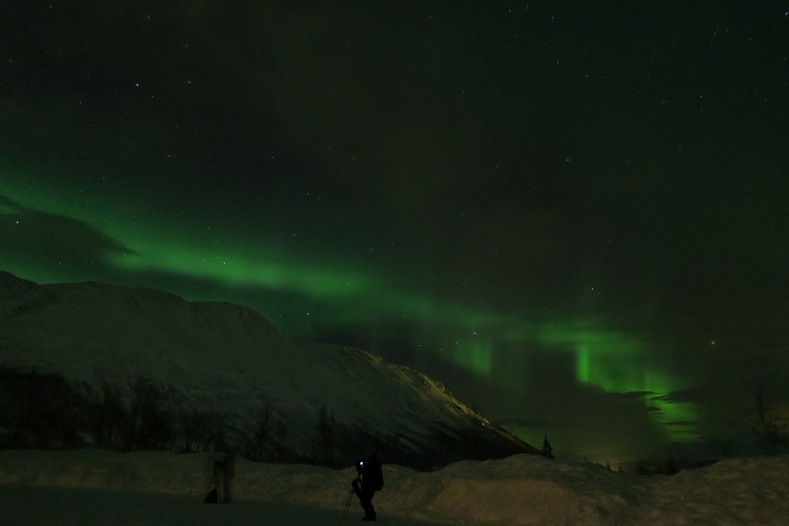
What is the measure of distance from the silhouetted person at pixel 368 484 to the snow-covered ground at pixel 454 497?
759mm

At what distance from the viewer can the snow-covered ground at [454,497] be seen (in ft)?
47.6

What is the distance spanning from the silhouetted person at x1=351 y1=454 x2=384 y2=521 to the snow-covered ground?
759 mm

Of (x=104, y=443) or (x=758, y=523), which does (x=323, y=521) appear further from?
(x=104, y=443)

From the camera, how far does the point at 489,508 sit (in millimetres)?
17500

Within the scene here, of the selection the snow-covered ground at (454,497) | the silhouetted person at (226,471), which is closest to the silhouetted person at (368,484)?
the snow-covered ground at (454,497)

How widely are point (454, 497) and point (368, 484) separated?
3.69 metres

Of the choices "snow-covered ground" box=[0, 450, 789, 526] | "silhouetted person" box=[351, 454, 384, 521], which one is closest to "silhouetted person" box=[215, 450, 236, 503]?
"snow-covered ground" box=[0, 450, 789, 526]

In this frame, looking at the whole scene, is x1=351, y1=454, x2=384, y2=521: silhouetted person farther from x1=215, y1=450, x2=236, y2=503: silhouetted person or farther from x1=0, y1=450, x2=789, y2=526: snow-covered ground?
x1=215, y1=450, x2=236, y2=503: silhouetted person

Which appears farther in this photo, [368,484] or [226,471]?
[226,471]

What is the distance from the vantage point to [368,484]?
16312 millimetres

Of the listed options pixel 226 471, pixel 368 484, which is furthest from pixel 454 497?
pixel 226 471

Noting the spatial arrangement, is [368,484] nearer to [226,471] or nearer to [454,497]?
[454,497]

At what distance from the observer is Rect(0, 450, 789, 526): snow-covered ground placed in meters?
14.5

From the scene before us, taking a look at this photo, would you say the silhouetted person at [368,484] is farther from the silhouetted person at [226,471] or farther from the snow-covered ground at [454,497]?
the silhouetted person at [226,471]
